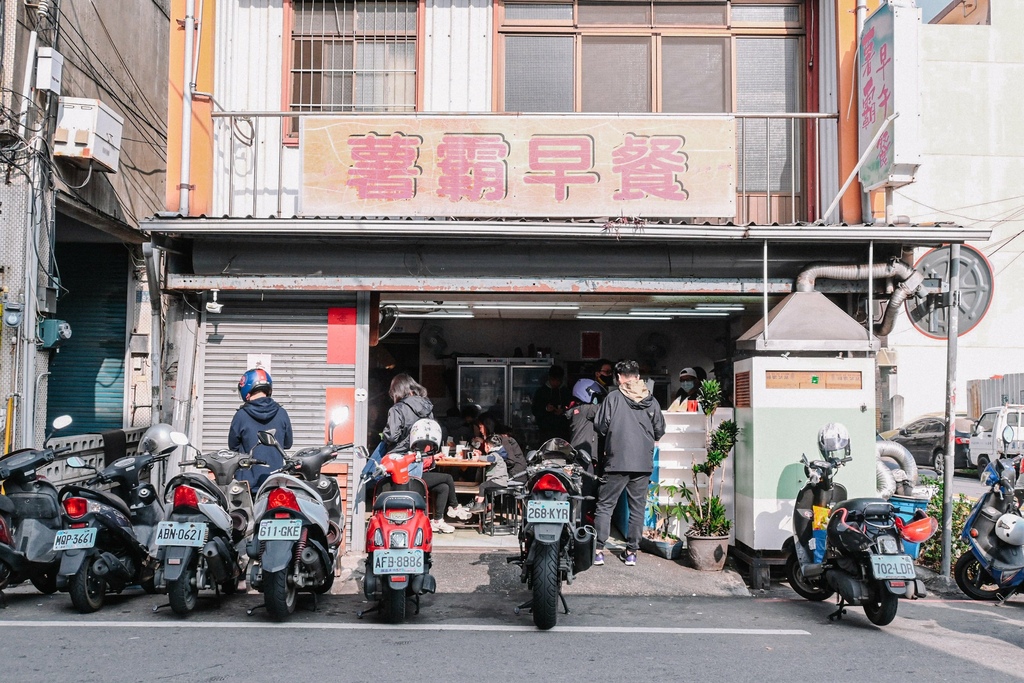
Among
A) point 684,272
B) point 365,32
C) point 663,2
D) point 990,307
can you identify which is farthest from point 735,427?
point 990,307

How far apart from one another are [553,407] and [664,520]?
11.2ft

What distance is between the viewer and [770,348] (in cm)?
822

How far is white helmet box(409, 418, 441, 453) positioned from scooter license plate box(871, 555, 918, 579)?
3.40 meters

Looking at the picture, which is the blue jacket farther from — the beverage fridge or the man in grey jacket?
the beverage fridge

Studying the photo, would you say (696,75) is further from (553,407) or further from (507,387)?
(507,387)

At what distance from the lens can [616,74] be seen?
1052 centimetres

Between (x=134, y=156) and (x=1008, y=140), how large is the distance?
29.0m

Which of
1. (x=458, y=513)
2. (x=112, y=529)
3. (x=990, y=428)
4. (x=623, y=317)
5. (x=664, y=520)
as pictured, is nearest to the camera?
(x=112, y=529)

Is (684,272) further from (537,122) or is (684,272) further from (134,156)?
(134,156)

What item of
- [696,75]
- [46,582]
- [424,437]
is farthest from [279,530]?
[696,75]

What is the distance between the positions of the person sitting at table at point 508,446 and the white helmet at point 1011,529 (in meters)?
4.90

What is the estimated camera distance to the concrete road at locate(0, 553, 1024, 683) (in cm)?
515

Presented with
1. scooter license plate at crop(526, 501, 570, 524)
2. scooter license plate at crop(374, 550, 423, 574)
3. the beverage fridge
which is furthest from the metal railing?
scooter license plate at crop(526, 501, 570, 524)

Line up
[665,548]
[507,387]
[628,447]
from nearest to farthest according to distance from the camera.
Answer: [628,447], [665,548], [507,387]
